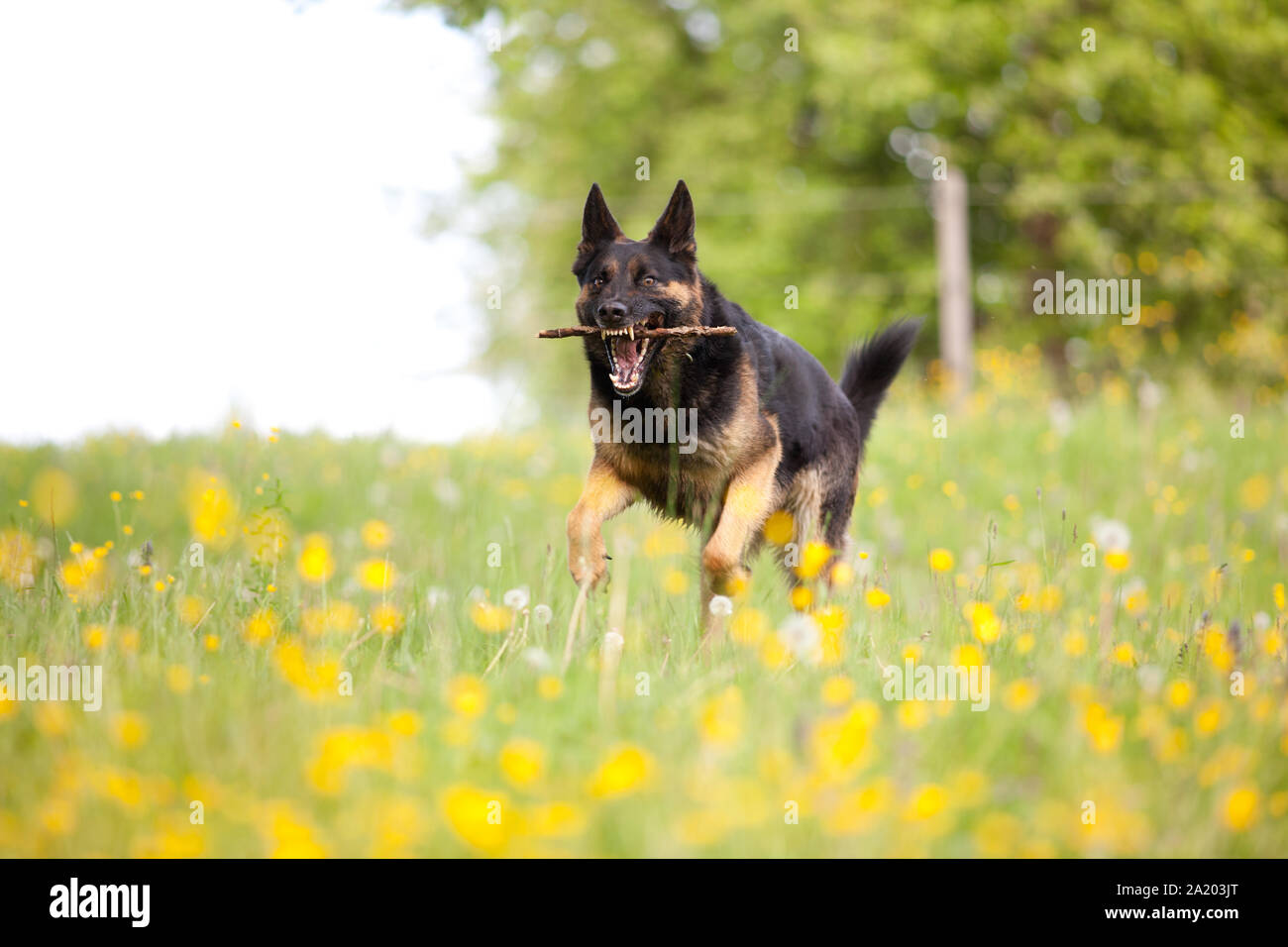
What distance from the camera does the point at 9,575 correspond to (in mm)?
3846

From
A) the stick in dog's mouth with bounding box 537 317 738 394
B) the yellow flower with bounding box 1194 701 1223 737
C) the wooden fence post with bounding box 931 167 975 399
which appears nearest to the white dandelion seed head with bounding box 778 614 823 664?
the yellow flower with bounding box 1194 701 1223 737

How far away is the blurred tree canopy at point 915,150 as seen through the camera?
14.4 meters

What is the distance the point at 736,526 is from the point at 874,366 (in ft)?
5.72

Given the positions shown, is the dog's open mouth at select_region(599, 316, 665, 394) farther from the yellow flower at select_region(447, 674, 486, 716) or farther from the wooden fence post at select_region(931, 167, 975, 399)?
the wooden fence post at select_region(931, 167, 975, 399)

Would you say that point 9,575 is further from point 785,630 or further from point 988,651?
point 988,651

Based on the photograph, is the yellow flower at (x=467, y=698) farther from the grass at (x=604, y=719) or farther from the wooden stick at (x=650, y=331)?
the wooden stick at (x=650, y=331)

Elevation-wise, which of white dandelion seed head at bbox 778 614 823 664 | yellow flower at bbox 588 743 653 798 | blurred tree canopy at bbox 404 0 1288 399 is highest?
blurred tree canopy at bbox 404 0 1288 399

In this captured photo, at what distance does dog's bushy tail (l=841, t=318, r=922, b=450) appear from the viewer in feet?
17.7

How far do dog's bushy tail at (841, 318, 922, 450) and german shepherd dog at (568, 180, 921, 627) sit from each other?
781mm

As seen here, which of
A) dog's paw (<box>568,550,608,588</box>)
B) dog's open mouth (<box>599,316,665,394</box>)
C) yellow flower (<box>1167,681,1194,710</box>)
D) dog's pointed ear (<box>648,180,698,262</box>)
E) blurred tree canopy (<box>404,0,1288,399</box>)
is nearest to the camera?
yellow flower (<box>1167,681,1194,710</box>)

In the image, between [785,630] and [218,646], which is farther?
[218,646]

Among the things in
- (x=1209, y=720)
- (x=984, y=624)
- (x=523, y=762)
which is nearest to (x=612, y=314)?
(x=984, y=624)

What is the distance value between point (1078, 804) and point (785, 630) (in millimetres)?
892
